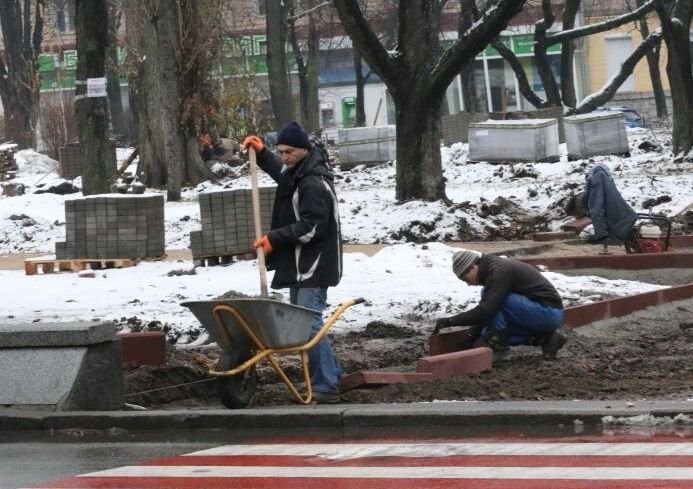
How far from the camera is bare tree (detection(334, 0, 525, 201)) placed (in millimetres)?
22578

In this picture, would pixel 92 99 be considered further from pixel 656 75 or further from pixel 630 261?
pixel 656 75

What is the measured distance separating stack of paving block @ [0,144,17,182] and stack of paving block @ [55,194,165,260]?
22.1 meters

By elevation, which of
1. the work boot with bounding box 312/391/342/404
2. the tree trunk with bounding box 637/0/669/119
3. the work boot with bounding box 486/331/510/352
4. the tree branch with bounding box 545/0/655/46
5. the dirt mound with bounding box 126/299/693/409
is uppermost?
the tree branch with bounding box 545/0/655/46

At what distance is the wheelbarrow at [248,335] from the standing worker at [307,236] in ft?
0.79

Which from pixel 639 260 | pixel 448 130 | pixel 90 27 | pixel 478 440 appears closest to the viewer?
pixel 478 440

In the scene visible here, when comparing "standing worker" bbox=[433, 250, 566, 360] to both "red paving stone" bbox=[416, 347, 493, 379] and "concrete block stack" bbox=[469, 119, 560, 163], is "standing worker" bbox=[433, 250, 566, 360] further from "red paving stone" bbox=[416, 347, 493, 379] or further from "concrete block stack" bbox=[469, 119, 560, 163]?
"concrete block stack" bbox=[469, 119, 560, 163]

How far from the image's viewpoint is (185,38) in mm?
34062

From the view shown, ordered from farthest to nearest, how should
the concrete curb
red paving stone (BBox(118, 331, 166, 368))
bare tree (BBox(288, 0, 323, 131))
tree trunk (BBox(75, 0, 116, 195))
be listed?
bare tree (BBox(288, 0, 323, 131)) < tree trunk (BBox(75, 0, 116, 195)) < red paving stone (BBox(118, 331, 166, 368)) < the concrete curb

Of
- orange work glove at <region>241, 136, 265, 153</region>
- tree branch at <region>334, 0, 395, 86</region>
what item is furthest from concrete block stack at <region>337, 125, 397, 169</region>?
orange work glove at <region>241, 136, 265, 153</region>

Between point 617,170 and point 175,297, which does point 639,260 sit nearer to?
point 175,297

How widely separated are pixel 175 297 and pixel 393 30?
44.4m

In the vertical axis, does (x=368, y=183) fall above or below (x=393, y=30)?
below

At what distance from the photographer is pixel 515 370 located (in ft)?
35.0

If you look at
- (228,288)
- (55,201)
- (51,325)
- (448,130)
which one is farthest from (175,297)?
(448,130)
